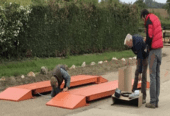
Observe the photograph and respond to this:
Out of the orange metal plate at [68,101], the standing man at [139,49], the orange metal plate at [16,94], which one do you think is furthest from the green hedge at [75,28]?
the standing man at [139,49]

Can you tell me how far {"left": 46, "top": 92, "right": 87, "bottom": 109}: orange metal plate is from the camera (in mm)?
6871

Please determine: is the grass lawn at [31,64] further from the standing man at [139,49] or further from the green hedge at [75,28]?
the standing man at [139,49]

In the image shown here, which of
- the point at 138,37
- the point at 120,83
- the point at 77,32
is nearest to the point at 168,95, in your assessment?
the point at 120,83

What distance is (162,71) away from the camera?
1186 cm

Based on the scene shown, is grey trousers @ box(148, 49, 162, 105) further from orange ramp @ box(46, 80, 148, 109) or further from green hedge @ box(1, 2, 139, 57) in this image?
green hedge @ box(1, 2, 139, 57)

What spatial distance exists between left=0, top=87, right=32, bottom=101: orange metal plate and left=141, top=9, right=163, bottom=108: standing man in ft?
10.2

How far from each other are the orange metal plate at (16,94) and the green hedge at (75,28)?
566cm

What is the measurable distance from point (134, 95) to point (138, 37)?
1.32m

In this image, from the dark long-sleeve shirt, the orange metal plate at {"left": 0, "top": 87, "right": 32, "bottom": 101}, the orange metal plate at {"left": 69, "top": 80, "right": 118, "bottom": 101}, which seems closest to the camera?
the dark long-sleeve shirt

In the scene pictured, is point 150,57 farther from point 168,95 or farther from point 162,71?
point 162,71

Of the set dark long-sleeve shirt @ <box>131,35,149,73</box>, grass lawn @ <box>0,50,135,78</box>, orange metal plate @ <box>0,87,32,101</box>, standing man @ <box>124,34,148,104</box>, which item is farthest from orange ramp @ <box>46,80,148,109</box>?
grass lawn @ <box>0,50,135,78</box>

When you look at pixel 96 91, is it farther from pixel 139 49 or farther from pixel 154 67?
pixel 154 67

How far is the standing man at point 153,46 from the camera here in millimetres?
6379

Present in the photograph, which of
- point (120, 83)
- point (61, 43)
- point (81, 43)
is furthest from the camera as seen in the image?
point (81, 43)
